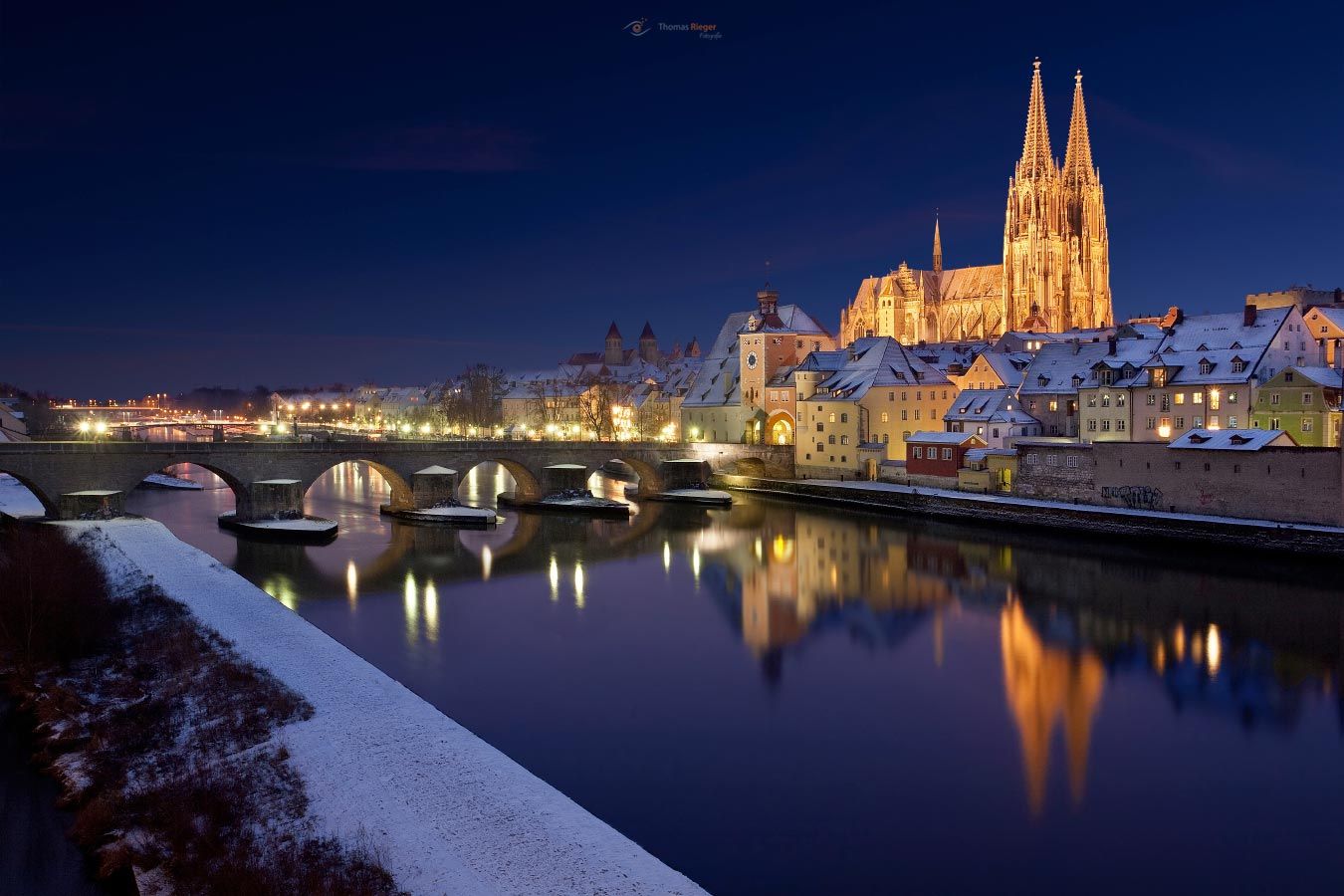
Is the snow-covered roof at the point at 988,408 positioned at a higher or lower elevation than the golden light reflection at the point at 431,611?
higher

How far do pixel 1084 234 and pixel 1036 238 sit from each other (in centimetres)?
545

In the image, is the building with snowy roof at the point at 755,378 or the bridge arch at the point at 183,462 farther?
the building with snowy roof at the point at 755,378

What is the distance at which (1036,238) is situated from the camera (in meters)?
98.2

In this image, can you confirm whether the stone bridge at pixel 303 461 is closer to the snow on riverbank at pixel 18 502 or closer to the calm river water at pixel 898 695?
the snow on riverbank at pixel 18 502

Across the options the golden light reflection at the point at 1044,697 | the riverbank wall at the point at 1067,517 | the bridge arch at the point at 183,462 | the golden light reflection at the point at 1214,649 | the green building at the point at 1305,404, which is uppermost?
the green building at the point at 1305,404

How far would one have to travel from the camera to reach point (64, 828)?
15.0 metres

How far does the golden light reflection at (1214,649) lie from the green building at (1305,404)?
66.3 ft

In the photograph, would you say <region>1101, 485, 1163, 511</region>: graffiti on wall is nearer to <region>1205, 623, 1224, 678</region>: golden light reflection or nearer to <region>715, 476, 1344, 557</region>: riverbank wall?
<region>715, 476, 1344, 557</region>: riverbank wall

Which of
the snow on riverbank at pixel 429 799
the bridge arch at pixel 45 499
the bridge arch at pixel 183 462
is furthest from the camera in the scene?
the bridge arch at pixel 183 462

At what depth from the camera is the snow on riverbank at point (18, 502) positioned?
138 ft

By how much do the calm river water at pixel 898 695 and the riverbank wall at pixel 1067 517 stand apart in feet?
4.38

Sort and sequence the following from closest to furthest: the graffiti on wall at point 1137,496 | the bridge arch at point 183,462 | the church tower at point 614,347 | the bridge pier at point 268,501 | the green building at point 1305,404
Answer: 1. the graffiti on wall at point 1137,496
2. the bridge arch at point 183,462
3. the green building at point 1305,404
4. the bridge pier at point 268,501
5. the church tower at point 614,347

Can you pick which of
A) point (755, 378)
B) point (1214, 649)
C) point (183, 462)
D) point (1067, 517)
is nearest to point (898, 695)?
point (1214, 649)

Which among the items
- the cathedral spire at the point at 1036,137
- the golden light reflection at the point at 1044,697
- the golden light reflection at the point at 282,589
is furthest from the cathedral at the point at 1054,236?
the golden light reflection at the point at 282,589
